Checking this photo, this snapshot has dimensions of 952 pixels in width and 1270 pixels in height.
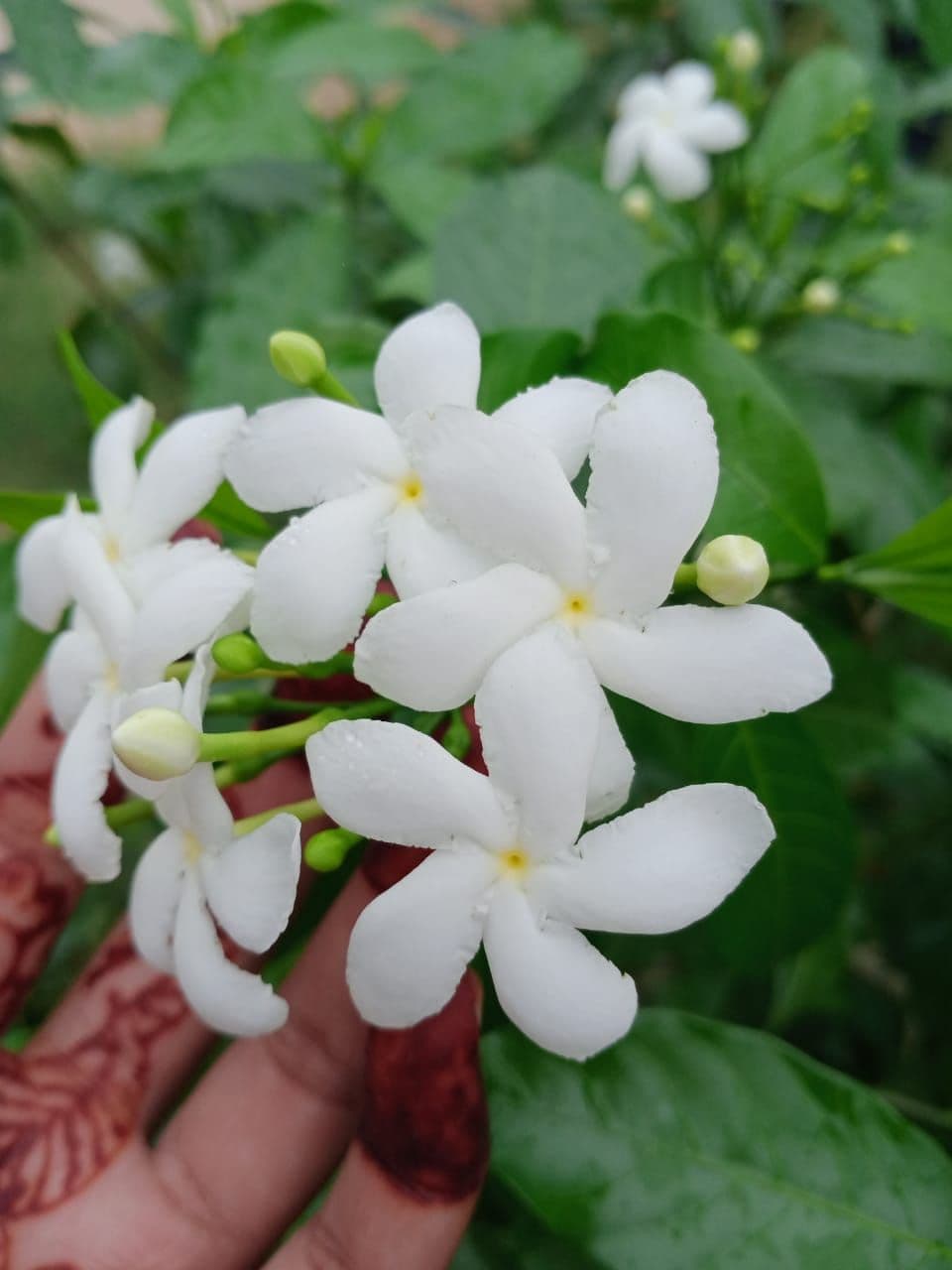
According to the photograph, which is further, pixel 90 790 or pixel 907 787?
pixel 907 787

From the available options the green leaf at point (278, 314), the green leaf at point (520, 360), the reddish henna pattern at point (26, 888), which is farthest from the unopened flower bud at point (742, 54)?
the reddish henna pattern at point (26, 888)

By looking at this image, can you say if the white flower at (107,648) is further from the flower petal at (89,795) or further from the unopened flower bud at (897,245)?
the unopened flower bud at (897,245)

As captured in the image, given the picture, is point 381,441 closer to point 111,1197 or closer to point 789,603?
point 789,603

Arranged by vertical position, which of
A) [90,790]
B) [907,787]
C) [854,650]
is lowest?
[907,787]

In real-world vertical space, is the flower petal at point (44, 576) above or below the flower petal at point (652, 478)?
below

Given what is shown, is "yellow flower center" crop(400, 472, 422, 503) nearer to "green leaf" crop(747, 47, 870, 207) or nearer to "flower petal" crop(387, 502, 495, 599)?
"flower petal" crop(387, 502, 495, 599)

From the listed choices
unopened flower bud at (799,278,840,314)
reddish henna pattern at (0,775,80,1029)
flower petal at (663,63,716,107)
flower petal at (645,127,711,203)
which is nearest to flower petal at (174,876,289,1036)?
reddish henna pattern at (0,775,80,1029)

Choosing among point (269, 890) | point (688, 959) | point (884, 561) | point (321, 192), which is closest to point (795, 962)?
point (688, 959)
